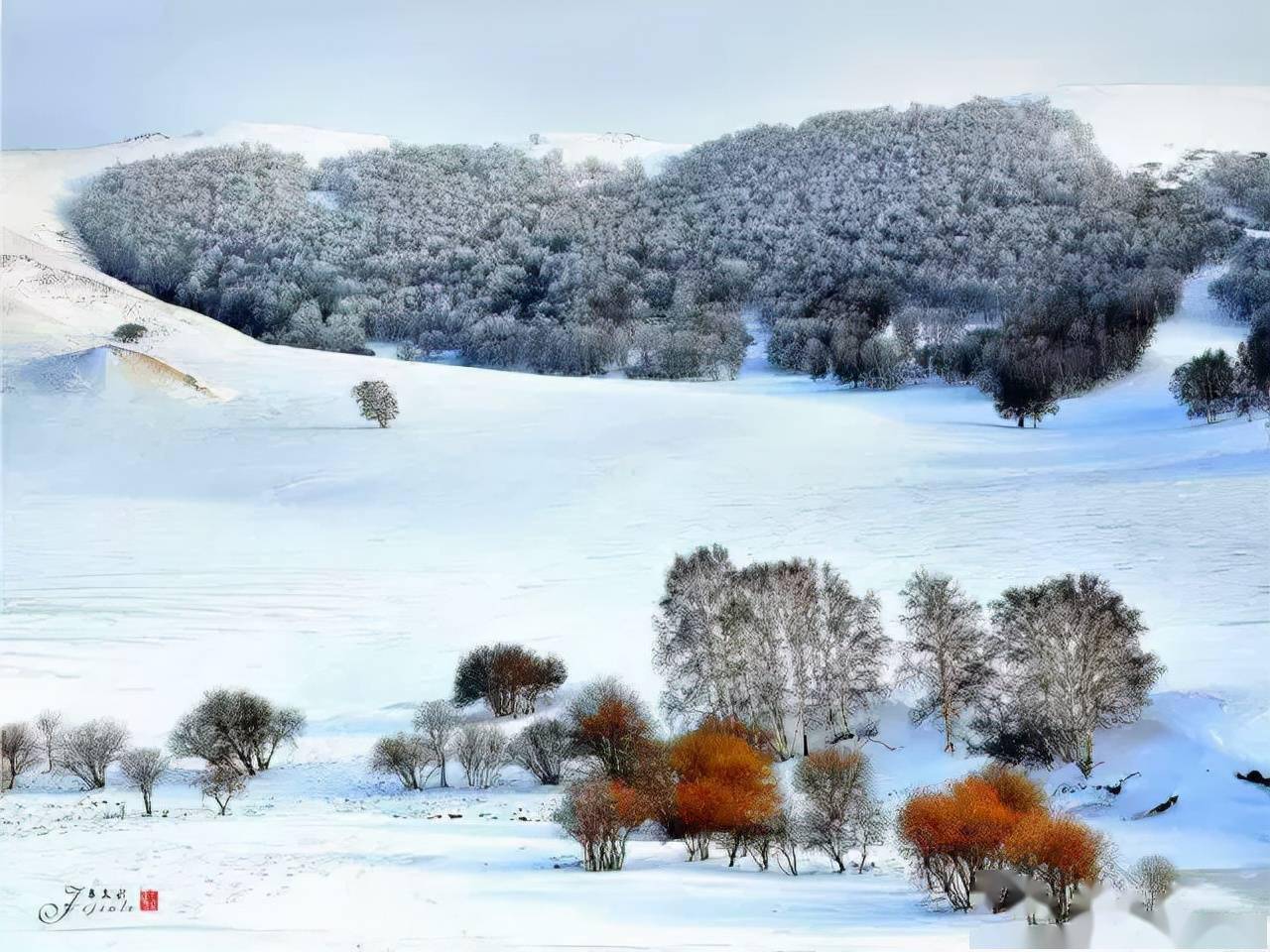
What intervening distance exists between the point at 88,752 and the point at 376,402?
22.4 metres

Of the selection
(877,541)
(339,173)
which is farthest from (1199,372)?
(339,173)

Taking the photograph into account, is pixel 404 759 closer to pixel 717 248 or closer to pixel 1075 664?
pixel 1075 664

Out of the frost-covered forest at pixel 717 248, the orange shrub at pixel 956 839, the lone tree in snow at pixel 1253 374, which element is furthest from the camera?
the frost-covered forest at pixel 717 248

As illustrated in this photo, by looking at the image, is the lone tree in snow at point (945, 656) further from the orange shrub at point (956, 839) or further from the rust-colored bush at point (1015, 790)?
the orange shrub at point (956, 839)

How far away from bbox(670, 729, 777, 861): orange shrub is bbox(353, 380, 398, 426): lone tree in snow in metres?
25.7

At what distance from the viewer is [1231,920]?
41.9ft

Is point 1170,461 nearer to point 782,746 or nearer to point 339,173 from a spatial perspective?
point 782,746

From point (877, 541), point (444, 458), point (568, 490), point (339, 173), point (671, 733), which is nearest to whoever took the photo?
point (671, 733)

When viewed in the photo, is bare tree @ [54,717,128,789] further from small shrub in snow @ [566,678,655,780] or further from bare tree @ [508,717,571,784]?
small shrub in snow @ [566,678,655,780]

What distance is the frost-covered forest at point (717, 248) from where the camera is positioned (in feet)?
154

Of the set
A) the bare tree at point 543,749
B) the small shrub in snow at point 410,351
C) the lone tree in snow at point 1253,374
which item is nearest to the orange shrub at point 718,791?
the bare tree at point 543,749

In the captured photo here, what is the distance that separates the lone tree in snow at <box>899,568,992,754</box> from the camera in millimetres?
20156

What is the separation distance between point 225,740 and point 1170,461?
23898 mm

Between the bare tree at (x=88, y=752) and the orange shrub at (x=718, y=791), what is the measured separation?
9545 millimetres
